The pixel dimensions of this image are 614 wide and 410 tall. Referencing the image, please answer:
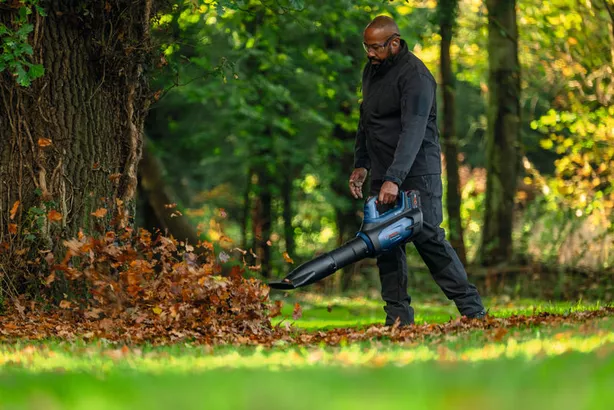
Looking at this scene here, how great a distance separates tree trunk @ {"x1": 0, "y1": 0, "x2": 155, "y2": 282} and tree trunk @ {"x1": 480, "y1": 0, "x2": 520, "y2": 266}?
35.3ft

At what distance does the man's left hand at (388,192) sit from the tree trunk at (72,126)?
2474mm

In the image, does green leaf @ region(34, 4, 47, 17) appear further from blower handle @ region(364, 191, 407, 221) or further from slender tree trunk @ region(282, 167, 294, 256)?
slender tree trunk @ region(282, 167, 294, 256)

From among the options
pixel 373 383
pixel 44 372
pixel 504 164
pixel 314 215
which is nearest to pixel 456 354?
pixel 373 383

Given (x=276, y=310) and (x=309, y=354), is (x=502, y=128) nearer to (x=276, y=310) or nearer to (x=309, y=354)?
(x=276, y=310)

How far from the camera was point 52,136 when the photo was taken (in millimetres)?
8898

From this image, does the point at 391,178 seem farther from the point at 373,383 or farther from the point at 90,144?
the point at 373,383

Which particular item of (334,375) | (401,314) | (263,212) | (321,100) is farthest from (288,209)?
(334,375)

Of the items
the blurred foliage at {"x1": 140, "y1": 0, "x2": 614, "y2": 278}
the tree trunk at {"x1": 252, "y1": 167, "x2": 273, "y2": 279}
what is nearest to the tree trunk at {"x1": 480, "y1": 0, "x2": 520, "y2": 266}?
the blurred foliage at {"x1": 140, "y1": 0, "x2": 614, "y2": 278}

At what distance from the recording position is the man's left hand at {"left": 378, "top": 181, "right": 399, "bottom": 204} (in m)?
7.78

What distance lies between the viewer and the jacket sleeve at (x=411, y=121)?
25.6ft

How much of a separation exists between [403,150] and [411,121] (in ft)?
0.81

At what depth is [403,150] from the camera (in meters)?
7.84

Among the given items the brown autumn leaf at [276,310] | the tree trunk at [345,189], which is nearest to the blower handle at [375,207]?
the brown autumn leaf at [276,310]

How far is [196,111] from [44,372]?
71.8 ft
